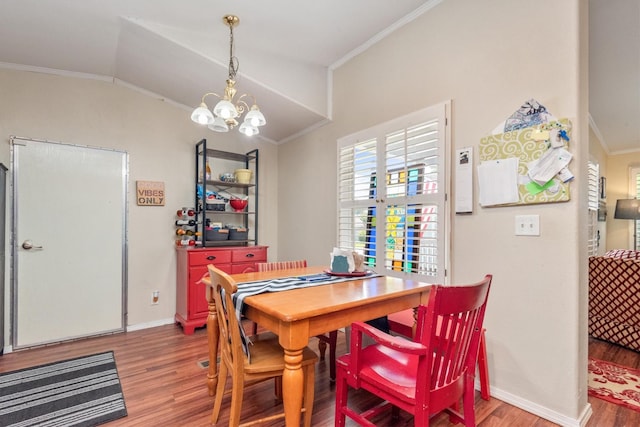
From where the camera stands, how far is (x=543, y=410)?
1.81 meters

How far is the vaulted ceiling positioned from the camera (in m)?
2.30

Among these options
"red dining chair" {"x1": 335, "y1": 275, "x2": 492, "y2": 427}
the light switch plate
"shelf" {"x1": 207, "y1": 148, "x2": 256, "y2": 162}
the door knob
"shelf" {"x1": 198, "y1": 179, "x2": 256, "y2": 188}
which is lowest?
"red dining chair" {"x1": 335, "y1": 275, "x2": 492, "y2": 427}

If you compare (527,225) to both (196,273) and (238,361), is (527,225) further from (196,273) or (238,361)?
(196,273)

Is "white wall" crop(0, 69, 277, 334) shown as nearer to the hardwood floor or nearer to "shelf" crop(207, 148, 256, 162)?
"shelf" crop(207, 148, 256, 162)

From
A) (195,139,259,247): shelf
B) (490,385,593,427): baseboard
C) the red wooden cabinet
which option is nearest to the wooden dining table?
(490,385,593,427): baseboard

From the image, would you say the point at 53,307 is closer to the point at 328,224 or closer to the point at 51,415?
the point at 51,415

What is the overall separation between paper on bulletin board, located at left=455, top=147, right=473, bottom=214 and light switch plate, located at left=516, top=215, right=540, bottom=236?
31 centimetres

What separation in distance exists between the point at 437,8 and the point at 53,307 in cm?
440

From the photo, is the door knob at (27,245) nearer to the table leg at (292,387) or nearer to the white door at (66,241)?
the white door at (66,241)

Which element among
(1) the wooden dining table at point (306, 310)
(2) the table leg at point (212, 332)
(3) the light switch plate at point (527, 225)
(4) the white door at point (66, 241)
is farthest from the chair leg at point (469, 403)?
(4) the white door at point (66, 241)

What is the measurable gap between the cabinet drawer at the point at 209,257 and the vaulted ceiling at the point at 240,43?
1717mm

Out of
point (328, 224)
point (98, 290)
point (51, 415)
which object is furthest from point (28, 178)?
→ point (328, 224)

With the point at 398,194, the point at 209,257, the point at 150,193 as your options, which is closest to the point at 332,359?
the point at 398,194

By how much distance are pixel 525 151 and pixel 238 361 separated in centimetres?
205
